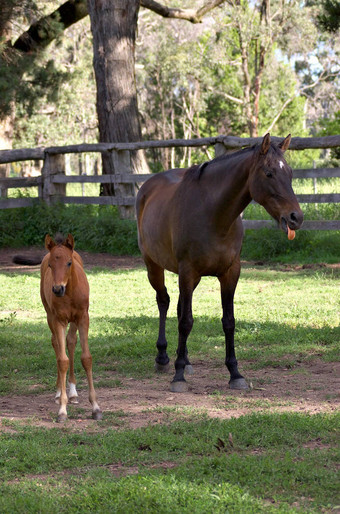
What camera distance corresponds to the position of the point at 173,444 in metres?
4.62

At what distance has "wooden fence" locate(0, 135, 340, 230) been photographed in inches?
458

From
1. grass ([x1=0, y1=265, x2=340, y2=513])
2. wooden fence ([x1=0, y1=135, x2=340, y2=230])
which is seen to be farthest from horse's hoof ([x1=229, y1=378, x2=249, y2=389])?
wooden fence ([x1=0, y1=135, x2=340, y2=230])

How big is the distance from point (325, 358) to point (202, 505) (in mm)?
3586

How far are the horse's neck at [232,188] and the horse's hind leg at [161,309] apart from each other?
154cm

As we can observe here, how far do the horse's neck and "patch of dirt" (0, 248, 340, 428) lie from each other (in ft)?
4.80

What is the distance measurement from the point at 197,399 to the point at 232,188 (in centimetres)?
176

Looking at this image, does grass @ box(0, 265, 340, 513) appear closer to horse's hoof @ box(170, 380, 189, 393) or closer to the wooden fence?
horse's hoof @ box(170, 380, 189, 393)

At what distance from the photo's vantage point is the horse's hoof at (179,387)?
6.15 m

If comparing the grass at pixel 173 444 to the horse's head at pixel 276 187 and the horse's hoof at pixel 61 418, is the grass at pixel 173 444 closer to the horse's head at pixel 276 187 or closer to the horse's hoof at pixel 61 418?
the horse's hoof at pixel 61 418

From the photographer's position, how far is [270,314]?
8.68 metres

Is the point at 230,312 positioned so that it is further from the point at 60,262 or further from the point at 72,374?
the point at 60,262

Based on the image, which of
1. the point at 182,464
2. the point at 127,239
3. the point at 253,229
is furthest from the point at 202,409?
the point at 127,239

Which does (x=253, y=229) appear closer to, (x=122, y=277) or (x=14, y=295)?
(x=122, y=277)

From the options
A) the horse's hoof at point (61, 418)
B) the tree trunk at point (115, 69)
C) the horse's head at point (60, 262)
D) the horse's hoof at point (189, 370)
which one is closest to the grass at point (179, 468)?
the horse's hoof at point (61, 418)
